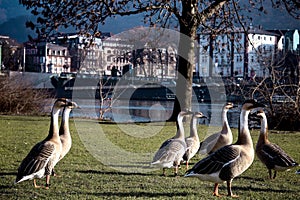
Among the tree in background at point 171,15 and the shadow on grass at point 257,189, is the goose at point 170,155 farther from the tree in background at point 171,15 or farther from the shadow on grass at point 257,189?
the tree in background at point 171,15

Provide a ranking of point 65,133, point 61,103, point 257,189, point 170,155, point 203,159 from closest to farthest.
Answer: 1. point 203,159
2. point 257,189
3. point 61,103
4. point 170,155
5. point 65,133

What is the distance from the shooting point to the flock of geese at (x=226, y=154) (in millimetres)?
6277

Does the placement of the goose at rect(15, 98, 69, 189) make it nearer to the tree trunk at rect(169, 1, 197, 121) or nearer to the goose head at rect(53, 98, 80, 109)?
the goose head at rect(53, 98, 80, 109)

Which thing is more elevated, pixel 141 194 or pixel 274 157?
pixel 274 157

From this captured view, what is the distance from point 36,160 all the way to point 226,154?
2.56 m

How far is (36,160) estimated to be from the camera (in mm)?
6590

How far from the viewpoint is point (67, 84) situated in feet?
155

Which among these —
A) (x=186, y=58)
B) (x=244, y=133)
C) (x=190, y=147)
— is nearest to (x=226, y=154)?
(x=244, y=133)

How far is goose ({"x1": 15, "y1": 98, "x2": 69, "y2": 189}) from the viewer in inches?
252

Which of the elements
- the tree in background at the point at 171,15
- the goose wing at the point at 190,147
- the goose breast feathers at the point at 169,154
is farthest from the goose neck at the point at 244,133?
the tree in background at the point at 171,15

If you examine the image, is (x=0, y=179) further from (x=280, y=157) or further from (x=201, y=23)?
(x=201, y=23)

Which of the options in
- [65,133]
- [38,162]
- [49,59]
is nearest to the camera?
[38,162]

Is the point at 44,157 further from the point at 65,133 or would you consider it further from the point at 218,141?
the point at 218,141

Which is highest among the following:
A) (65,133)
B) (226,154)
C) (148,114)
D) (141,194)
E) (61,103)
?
(61,103)
